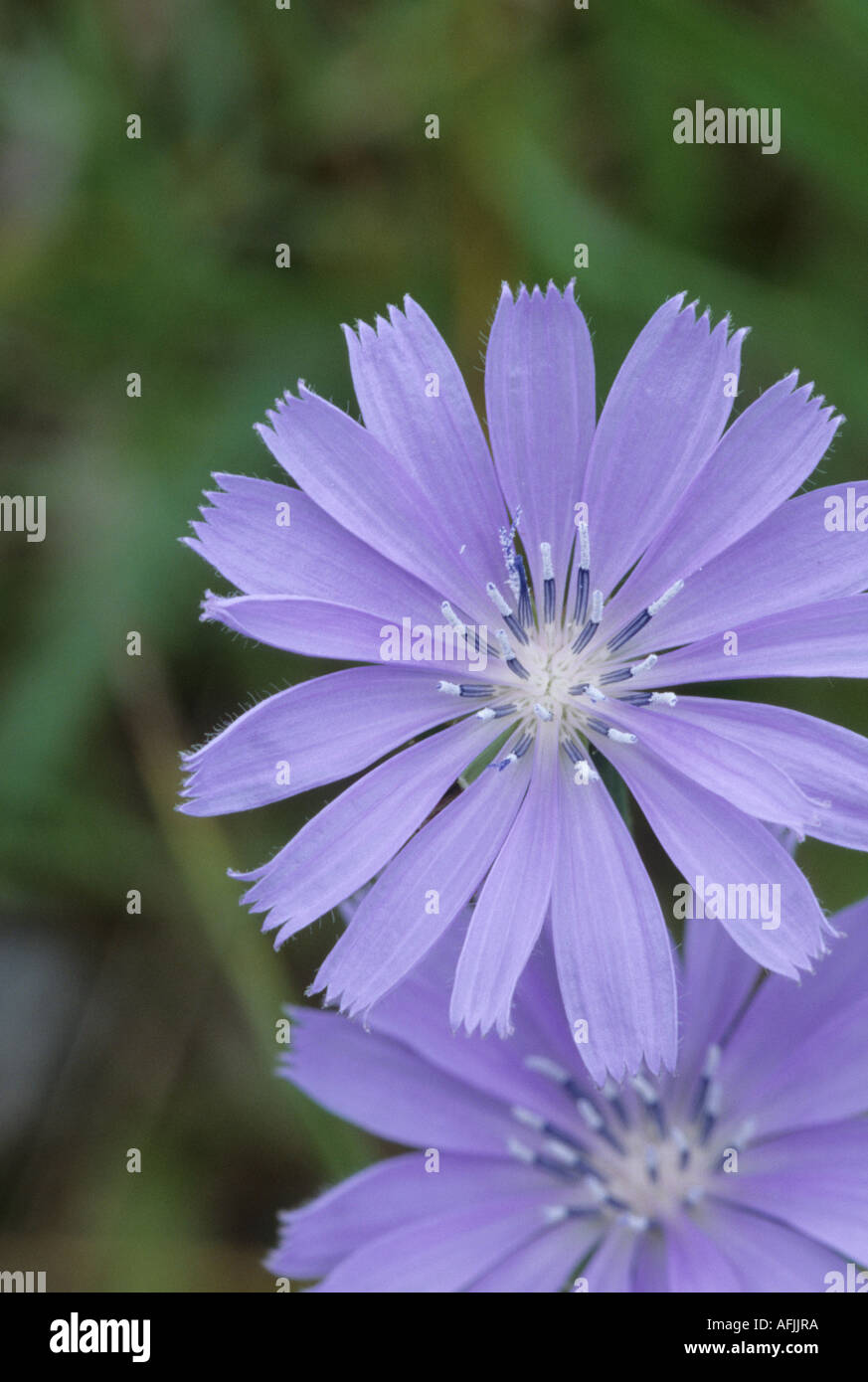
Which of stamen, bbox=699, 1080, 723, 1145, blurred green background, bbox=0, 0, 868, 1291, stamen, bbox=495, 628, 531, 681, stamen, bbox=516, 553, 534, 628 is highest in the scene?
blurred green background, bbox=0, 0, 868, 1291

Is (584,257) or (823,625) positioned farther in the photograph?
(584,257)

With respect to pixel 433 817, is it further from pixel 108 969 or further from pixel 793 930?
pixel 108 969

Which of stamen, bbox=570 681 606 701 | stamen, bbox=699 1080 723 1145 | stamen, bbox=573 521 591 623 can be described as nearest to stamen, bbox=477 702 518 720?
stamen, bbox=570 681 606 701

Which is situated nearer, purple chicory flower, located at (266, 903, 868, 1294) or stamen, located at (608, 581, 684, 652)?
stamen, located at (608, 581, 684, 652)

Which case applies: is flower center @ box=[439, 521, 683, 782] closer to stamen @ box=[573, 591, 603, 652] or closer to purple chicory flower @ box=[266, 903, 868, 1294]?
stamen @ box=[573, 591, 603, 652]

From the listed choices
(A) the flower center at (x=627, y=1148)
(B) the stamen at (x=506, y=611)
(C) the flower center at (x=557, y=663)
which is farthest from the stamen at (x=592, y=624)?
(A) the flower center at (x=627, y=1148)

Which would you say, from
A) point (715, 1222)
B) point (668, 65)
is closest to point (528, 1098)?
point (715, 1222)
